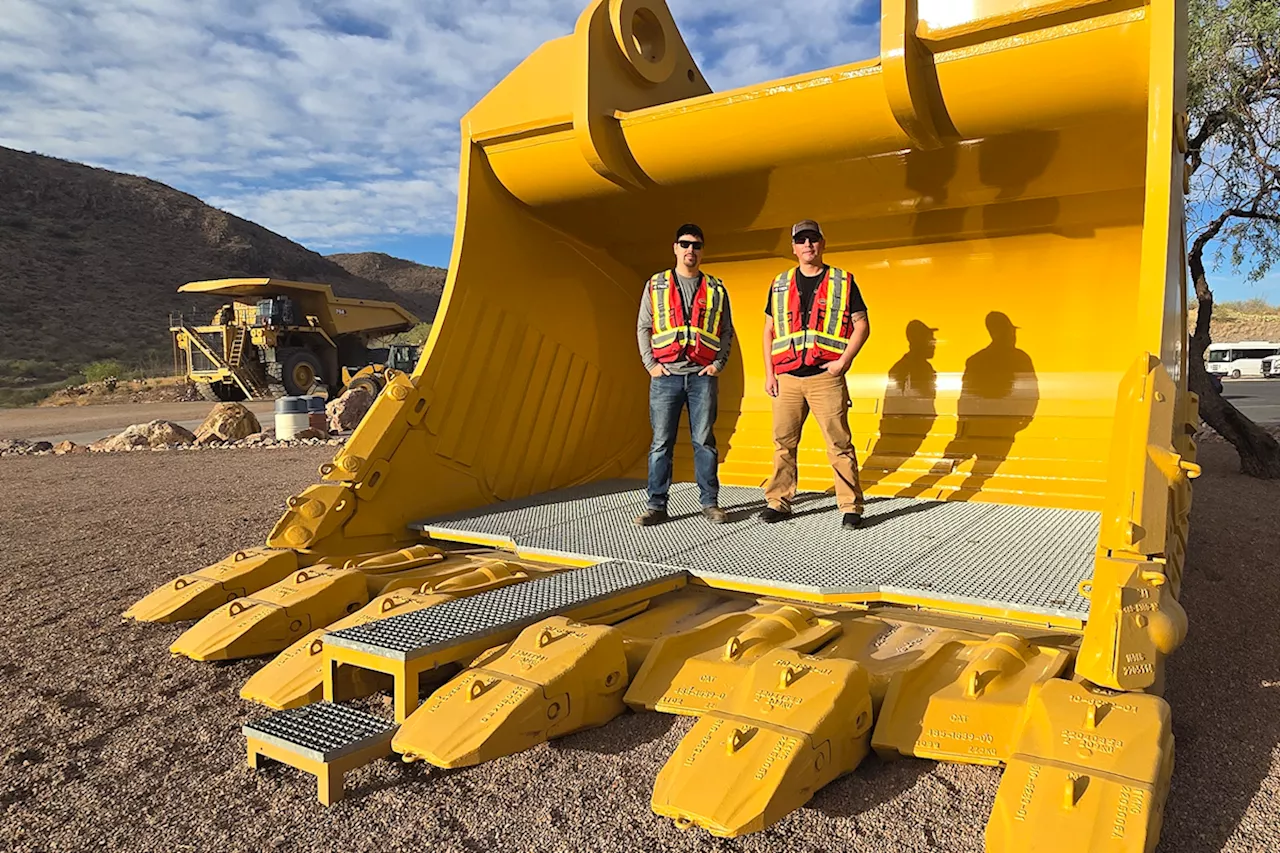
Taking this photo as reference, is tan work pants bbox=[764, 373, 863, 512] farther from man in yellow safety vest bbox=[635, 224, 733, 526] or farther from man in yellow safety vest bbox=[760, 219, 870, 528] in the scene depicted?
man in yellow safety vest bbox=[635, 224, 733, 526]

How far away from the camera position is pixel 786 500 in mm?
4215

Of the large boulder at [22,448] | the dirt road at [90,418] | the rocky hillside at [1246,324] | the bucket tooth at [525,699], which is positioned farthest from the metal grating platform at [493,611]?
the rocky hillside at [1246,324]

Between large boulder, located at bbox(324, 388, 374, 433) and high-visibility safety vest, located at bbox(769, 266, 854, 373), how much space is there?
1136cm

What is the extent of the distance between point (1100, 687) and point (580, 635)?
1.31 m

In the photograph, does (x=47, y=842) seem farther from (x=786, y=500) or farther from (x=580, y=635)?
(x=786, y=500)

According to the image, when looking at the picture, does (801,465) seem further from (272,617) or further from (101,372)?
(101,372)

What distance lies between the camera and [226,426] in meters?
12.9

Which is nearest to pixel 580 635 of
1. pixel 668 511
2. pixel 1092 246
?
pixel 668 511

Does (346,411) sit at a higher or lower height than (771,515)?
higher

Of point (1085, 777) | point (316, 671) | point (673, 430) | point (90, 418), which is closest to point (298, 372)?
point (90, 418)

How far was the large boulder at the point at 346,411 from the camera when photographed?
14.3 meters

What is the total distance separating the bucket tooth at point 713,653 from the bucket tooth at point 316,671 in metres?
0.80

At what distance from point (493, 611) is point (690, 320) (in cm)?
199

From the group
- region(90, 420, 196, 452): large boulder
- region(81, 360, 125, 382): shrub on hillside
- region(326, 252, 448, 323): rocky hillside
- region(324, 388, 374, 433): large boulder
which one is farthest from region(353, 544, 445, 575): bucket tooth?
region(326, 252, 448, 323): rocky hillside
